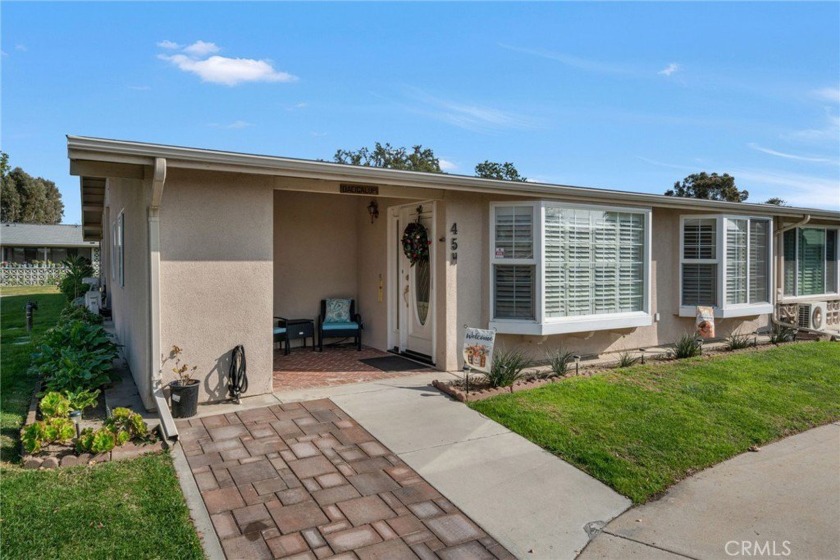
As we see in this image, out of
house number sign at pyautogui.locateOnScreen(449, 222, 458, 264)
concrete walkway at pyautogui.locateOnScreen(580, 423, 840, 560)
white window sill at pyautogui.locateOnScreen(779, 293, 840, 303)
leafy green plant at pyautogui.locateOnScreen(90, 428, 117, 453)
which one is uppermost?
house number sign at pyautogui.locateOnScreen(449, 222, 458, 264)

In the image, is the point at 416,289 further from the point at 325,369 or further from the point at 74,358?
the point at 74,358

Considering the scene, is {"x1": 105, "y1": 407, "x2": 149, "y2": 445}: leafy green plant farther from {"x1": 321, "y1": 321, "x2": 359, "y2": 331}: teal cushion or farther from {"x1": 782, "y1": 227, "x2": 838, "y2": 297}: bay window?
{"x1": 782, "y1": 227, "x2": 838, "y2": 297}: bay window

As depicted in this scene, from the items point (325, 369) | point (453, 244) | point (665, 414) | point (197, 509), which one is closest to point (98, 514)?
point (197, 509)

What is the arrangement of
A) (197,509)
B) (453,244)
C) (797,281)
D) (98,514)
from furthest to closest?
1. (797,281)
2. (453,244)
3. (197,509)
4. (98,514)

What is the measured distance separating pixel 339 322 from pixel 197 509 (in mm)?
5303

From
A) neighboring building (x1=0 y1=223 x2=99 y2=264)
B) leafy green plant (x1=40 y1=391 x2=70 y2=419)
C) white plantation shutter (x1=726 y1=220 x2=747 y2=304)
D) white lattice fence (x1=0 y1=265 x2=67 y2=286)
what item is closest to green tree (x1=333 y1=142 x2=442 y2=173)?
neighboring building (x1=0 y1=223 x2=99 y2=264)

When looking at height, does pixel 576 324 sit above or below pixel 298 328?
above

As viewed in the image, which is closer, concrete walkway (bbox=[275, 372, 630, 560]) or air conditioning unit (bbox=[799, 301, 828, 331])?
concrete walkway (bbox=[275, 372, 630, 560])

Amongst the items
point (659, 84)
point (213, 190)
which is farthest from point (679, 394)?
point (659, 84)

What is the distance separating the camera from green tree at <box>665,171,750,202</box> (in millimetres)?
35781

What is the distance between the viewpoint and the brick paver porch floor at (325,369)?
21.5 ft

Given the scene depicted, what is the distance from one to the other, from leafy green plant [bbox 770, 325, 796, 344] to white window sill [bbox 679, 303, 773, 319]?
442 millimetres

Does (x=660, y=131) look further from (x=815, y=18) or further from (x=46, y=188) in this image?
(x=46, y=188)

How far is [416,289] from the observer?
8039mm
